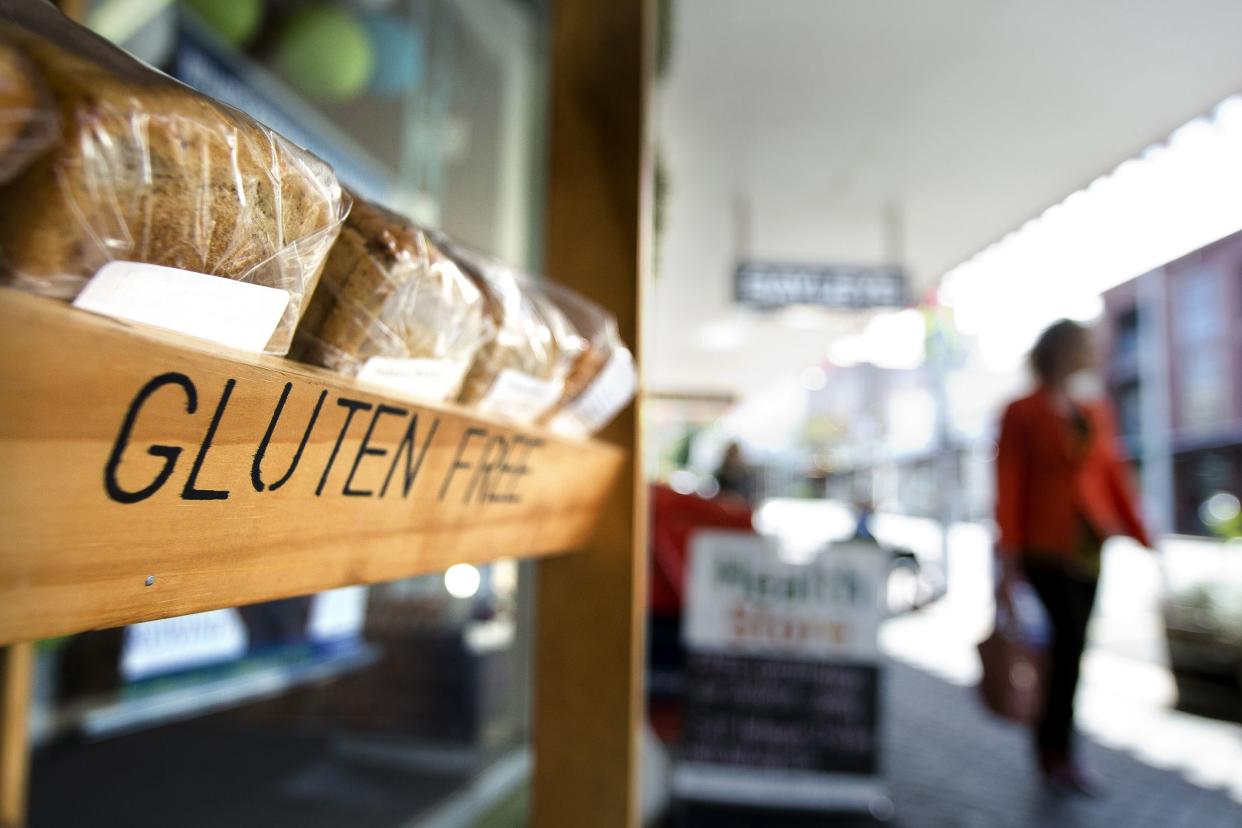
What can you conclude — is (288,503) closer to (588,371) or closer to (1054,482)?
(588,371)

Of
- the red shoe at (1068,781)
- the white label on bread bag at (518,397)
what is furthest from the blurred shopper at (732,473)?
the white label on bread bag at (518,397)

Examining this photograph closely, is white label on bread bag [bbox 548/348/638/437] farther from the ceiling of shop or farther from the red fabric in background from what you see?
the red fabric in background

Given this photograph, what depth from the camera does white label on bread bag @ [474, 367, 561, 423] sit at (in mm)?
503

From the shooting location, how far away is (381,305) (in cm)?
38

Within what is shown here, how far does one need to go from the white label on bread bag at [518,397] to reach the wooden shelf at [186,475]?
59 mm

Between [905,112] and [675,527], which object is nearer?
[675,527]

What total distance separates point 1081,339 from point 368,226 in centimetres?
264

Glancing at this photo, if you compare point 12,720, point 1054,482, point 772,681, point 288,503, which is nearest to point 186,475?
point 288,503

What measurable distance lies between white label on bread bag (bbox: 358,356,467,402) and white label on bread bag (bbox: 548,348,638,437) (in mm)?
171

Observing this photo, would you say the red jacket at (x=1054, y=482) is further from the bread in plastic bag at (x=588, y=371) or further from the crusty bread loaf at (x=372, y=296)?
the crusty bread loaf at (x=372, y=296)

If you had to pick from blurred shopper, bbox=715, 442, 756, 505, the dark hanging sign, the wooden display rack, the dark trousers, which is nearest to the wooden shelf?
the wooden display rack

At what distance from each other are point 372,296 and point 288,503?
112 millimetres

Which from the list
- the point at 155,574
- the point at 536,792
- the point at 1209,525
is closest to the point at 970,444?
the point at 1209,525

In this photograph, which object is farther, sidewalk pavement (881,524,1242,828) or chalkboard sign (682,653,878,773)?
sidewalk pavement (881,524,1242,828)
